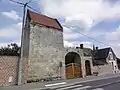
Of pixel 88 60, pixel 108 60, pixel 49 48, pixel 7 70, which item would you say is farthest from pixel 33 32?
pixel 108 60

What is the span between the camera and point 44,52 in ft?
76.0

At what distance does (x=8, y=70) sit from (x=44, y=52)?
21.0ft

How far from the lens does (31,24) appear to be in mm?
23062

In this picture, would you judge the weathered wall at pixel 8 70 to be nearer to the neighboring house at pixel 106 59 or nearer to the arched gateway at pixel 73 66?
the arched gateway at pixel 73 66

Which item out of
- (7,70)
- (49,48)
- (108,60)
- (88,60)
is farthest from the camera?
(108,60)

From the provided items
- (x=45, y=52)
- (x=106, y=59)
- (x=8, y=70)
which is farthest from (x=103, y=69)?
(x=8, y=70)

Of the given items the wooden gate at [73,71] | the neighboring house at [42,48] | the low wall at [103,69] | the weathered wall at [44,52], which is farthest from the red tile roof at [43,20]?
the low wall at [103,69]

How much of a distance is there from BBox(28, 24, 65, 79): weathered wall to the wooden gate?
185 cm

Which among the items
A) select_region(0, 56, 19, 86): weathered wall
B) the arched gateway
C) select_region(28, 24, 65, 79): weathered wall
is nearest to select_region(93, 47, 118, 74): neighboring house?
the arched gateway

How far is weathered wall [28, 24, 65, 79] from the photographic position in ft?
71.0

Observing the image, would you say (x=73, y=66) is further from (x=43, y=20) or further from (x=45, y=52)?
(x=43, y=20)

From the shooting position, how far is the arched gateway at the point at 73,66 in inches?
1049

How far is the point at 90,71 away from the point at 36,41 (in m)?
13.7

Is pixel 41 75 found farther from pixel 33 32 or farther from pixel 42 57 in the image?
pixel 33 32
